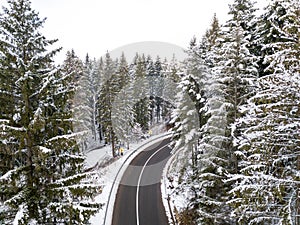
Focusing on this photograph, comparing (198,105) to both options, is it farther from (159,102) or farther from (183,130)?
(159,102)

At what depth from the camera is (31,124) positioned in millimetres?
7836

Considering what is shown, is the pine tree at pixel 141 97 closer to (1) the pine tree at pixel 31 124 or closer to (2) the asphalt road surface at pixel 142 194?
(2) the asphalt road surface at pixel 142 194

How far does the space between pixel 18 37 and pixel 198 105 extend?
1404 cm

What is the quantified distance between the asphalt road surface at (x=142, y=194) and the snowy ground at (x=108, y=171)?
0.57 metres

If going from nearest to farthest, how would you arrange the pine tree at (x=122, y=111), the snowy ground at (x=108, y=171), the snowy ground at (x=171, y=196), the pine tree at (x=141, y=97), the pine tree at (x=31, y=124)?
the pine tree at (x=31, y=124), the snowy ground at (x=108, y=171), the snowy ground at (x=171, y=196), the pine tree at (x=122, y=111), the pine tree at (x=141, y=97)

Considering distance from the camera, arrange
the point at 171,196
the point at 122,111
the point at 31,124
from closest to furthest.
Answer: the point at 31,124 → the point at 171,196 → the point at 122,111

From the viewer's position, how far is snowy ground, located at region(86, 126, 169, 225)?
65.4ft

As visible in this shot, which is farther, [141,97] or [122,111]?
[141,97]

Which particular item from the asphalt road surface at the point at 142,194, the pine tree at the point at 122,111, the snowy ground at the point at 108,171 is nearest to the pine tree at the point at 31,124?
the snowy ground at the point at 108,171

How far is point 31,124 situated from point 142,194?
59.6ft

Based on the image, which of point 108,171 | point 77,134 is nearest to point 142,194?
point 108,171

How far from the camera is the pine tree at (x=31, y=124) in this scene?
26.5 ft

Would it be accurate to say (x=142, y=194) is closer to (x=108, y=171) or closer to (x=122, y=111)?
(x=108, y=171)

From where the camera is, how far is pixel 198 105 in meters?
19.6
